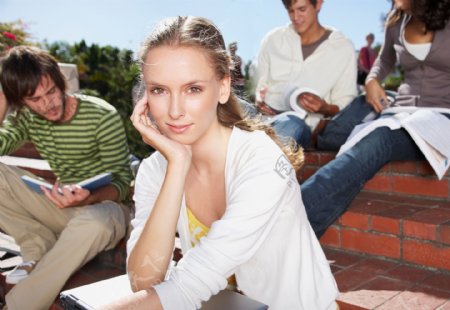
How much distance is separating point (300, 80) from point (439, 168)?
1261mm

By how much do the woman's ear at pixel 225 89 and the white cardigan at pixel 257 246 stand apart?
12cm

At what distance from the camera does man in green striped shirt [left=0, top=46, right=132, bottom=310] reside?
103 inches

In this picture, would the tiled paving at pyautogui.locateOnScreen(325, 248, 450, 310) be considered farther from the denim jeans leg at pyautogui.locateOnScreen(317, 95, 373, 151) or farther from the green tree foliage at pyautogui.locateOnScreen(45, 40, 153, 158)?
the green tree foliage at pyautogui.locateOnScreen(45, 40, 153, 158)

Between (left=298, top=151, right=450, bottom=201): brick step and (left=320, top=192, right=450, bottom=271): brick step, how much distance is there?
5 centimetres

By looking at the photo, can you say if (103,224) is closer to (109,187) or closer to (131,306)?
(109,187)

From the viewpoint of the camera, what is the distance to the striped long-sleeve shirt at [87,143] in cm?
284

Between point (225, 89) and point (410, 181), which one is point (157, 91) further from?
point (410, 181)

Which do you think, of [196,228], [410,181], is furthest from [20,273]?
[410,181]

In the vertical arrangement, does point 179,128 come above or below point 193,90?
below

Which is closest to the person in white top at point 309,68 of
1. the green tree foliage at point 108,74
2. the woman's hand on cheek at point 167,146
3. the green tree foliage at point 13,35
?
the green tree foliage at point 108,74

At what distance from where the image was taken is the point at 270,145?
1.50m

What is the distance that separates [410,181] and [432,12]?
2.96 ft

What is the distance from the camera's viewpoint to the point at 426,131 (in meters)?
2.40

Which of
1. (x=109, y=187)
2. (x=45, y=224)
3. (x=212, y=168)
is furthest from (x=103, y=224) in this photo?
(x=212, y=168)
